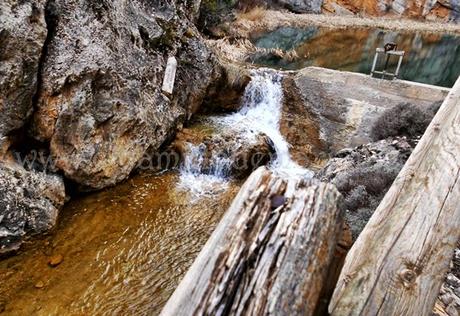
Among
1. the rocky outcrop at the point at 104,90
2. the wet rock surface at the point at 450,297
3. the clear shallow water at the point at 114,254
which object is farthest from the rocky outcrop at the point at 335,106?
the wet rock surface at the point at 450,297

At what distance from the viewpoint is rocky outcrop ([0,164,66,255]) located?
447 cm

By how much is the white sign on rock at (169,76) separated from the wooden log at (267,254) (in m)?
6.50

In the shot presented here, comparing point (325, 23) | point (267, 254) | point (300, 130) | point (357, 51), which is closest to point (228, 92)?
point (300, 130)

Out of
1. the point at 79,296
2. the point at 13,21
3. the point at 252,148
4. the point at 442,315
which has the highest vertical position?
the point at 13,21

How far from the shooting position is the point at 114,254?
15.8 feet

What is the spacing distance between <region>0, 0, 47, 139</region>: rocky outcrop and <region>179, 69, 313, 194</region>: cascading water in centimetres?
307

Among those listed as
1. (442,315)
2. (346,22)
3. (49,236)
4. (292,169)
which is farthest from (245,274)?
(346,22)

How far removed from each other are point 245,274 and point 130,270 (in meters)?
3.87

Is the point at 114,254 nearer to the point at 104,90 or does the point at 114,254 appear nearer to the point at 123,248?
the point at 123,248

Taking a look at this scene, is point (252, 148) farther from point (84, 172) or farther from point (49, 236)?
point (49, 236)

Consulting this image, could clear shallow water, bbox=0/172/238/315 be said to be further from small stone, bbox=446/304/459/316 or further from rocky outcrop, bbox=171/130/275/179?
small stone, bbox=446/304/459/316

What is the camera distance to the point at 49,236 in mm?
4922

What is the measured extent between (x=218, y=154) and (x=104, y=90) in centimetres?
273

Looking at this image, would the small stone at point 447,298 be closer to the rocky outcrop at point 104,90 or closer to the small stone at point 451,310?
the small stone at point 451,310
